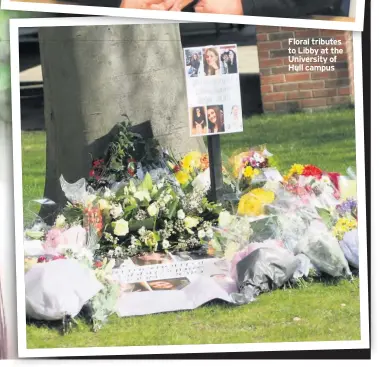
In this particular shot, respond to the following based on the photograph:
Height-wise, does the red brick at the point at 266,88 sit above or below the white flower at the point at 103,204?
above

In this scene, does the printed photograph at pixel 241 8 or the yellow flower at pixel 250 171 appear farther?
the yellow flower at pixel 250 171

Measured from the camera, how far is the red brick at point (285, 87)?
17.9ft

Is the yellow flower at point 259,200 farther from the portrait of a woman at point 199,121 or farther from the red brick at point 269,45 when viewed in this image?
the red brick at point 269,45

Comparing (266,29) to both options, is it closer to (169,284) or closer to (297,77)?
(297,77)

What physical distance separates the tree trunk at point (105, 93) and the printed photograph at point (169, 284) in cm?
65

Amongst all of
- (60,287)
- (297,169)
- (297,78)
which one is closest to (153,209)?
(60,287)

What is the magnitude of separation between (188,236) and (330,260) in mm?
749

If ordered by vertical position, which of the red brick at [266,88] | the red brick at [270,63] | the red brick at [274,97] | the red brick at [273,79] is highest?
the red brick at [270,63]

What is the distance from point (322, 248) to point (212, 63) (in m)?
1.11

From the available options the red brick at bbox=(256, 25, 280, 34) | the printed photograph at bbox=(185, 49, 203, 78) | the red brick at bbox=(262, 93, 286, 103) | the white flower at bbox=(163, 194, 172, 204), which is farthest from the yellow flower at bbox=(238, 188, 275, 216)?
the red brick at bbox=(256, 25, 280, 34)

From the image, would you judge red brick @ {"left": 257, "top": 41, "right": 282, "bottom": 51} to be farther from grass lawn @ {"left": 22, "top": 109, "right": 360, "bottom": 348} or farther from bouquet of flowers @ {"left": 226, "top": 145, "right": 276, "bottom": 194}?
bouquet of flowers @ {"left": 226, "top": 145, "right": 276, "bottom": 194}

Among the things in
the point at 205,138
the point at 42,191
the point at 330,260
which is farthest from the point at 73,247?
the point at 330,260

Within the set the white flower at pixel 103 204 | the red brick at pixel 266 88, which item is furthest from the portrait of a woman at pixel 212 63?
the white flower at pixel 103 204

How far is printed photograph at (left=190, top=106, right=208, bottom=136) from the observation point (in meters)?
5.42
